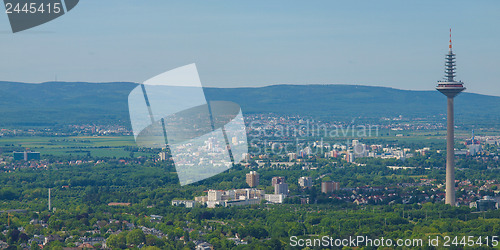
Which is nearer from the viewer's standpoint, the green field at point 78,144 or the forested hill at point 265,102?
the green field at point 78,144

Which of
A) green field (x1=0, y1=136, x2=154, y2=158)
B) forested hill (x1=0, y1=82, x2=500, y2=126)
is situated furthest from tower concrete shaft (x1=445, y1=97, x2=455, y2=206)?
forested hill (x1=0, y1=82, x2=500, y2=126)

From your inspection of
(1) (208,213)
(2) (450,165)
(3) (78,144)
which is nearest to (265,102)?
(3) (78,144)

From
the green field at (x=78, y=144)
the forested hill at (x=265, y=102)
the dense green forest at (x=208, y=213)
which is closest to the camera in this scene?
the dense green forest at (x=208, y=213)

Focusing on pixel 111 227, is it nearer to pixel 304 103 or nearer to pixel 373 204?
pixel 373 204

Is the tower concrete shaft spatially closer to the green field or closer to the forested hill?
the green field

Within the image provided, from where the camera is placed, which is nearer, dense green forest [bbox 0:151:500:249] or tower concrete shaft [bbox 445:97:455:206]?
dense green forest [bbox 0:151:500:249]

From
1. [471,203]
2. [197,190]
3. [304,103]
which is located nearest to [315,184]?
[197,190]

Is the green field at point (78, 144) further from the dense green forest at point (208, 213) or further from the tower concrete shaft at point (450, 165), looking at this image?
the tower concrete shaft at point (450, 165)

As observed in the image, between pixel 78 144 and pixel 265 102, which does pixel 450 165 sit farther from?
pixel 265 102

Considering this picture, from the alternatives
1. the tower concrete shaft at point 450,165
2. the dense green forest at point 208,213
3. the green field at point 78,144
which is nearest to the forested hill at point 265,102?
the green field at point 78,144
